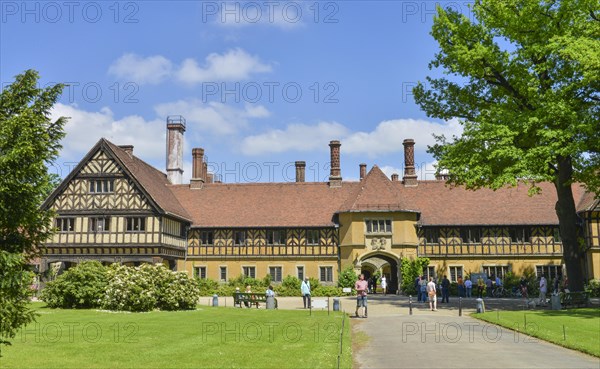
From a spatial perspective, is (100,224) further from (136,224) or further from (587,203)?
(587,203)

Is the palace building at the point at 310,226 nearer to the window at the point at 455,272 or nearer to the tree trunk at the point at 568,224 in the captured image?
the window at the point at 455,272

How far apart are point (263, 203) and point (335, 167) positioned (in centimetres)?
653

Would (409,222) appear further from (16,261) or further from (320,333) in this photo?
(16,261)

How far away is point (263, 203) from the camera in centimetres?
4369

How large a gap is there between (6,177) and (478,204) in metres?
36.1

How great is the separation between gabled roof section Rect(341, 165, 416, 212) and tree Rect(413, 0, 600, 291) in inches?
541

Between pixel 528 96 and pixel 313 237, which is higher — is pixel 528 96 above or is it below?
above

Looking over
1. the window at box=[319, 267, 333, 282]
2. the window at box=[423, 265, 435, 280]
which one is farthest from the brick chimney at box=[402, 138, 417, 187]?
the window at box=[319, 267, 333, 282]

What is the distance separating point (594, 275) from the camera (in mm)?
35719

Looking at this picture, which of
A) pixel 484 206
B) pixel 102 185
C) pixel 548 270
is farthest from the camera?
pixel 484 206

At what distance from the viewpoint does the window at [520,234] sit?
39.1m

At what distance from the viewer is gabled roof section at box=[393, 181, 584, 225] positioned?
128ft

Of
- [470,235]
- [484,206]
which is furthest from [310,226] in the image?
[484,206]

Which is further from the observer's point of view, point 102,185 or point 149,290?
point 102,185
